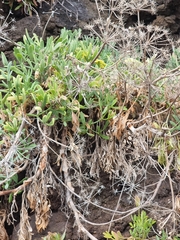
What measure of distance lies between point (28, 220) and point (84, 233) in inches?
16.0

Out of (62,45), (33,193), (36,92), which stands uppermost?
(62,45)

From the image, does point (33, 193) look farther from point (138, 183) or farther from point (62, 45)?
point (62, 45)

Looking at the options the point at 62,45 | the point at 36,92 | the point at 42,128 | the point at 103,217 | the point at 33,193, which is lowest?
the point at 103,217

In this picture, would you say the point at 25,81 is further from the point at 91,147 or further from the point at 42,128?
the point at 91,147

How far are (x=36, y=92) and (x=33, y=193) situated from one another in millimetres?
726

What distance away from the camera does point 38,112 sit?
2688 mm

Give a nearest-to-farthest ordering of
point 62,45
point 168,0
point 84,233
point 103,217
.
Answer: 1. point 84,233
2. point 103,217
3. point 62,45
4. point 168,0

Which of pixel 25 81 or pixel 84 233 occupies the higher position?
pixel 25 81

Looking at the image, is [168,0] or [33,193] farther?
[168,0]

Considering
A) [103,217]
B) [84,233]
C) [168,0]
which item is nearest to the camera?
[84,233]

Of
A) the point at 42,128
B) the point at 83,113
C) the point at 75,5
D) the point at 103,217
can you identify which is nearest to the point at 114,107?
the point at 83,113

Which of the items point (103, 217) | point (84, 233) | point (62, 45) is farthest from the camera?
point (62, 45)

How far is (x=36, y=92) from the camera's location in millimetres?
2734

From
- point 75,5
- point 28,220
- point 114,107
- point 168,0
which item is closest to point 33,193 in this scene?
point 28,220
